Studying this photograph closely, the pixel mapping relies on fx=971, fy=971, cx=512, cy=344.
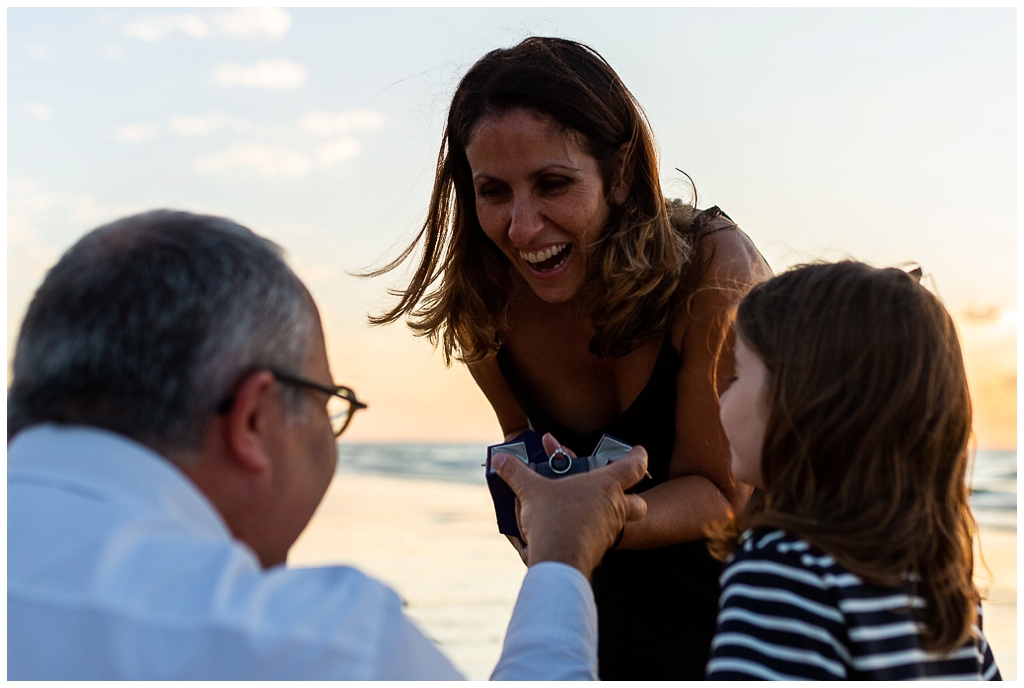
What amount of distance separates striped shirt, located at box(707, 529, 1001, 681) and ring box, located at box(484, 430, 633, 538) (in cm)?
94

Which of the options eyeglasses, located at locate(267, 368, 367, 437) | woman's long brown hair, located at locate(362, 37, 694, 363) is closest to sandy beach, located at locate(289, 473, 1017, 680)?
woman's long brown hair, located at locate(362, 37, 694, 363)

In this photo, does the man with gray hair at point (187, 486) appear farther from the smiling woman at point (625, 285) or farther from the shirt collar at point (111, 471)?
the smiling woman at point (625, 285)

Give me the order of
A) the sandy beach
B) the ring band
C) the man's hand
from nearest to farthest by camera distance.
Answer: the man's hand
the ring band
the sandy beach

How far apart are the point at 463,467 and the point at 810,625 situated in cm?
1845

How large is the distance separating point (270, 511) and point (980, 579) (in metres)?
1.62

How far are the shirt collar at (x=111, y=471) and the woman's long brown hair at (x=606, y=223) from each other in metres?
1.86

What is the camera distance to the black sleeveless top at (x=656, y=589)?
10.3 feet

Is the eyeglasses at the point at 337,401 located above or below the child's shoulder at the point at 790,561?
above

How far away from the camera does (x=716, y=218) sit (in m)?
3.37

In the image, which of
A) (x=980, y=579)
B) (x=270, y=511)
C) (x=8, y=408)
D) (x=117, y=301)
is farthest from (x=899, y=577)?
(x=8, y=408)

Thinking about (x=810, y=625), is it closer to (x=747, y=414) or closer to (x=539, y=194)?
(x=747, y=414)

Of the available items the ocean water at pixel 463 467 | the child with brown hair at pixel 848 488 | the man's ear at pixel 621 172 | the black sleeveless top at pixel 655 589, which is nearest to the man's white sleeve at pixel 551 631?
the child with brown hair at pixel 848 488

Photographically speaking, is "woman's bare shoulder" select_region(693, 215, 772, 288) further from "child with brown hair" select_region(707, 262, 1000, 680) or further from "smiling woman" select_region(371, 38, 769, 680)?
"child with brown hair" select_region(707, 262, 1000, 680)

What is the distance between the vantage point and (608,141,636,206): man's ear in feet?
10.7
